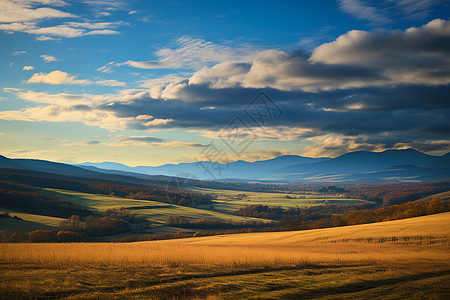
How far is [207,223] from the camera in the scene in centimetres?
10612

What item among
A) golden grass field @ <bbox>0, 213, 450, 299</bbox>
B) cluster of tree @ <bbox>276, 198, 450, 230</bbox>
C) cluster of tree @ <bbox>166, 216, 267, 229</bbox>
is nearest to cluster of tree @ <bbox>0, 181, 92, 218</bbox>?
cluster of tree @ <bbox>166, 216, 267, 229</bbox>

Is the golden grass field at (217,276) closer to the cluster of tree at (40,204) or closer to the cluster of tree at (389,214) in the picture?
the cluster of tree at (389,214)

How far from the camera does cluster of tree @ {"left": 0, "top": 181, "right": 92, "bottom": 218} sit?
118 meters

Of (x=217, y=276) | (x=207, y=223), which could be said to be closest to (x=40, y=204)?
(x=207, y=223)

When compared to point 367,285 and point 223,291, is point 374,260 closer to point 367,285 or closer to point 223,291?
point 367,285

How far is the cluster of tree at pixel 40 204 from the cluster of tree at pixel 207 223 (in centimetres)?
3251

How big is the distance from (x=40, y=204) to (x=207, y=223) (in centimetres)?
6622

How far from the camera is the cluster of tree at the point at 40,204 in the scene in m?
118

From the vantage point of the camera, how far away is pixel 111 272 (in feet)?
55.4

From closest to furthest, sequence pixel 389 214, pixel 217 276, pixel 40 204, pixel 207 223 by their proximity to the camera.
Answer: pixel 217 276 → pixel 389 214 → pixel 207 223 → pixel 40 204

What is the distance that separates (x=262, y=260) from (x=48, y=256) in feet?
43.4

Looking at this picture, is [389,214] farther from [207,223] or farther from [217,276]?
[217,276]

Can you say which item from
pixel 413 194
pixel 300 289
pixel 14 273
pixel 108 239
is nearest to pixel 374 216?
pixel 108 239

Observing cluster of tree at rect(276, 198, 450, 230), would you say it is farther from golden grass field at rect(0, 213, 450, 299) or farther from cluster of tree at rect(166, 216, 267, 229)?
golden grass field at rect(0, 213, 450, 299)
